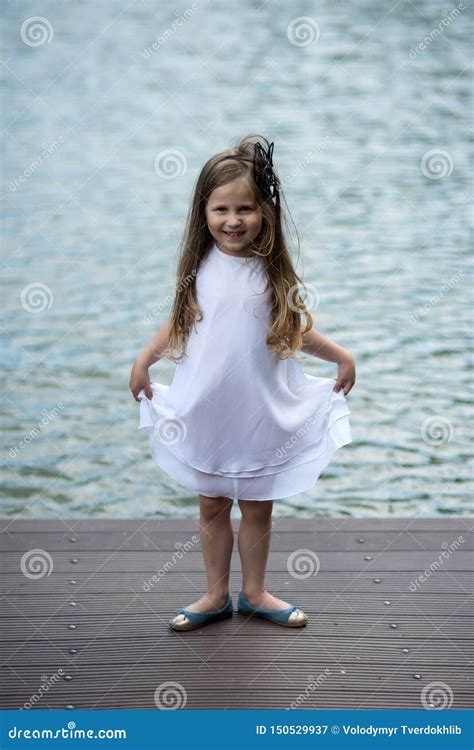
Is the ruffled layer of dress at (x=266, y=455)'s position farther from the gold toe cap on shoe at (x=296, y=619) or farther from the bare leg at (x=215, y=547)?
the gold toe cap on shoe at (x=296, y=619)

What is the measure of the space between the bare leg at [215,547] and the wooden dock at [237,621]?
0.22 feet

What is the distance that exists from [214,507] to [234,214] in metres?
0.69

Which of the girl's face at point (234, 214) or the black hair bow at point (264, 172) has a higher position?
the black hair bow at point (264, 172)

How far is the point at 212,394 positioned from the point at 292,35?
1033 centimetres

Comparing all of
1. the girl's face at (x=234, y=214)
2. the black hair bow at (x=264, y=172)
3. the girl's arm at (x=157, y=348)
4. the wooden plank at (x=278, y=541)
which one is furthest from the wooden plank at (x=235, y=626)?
the black hair bow at (x=264, y=172)

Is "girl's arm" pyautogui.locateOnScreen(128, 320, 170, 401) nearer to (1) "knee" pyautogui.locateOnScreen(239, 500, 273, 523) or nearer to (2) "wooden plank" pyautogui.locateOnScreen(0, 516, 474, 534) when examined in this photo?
(1) "knee" pyautogui.locateOnScreen(239, 500, 273, 523)

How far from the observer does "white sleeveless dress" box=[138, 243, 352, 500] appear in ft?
7.98

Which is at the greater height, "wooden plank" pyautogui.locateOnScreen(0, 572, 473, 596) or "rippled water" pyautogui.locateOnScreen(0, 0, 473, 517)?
"rippled water" pyautogui.locateOnScreen(0, 0, 473, 517)

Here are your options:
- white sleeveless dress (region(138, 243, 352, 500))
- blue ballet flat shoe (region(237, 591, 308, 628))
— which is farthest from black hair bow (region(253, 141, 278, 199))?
blue ballet flat shoe (region(237, 591, 308, 628))

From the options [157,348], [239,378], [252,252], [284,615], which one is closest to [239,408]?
[239,378]

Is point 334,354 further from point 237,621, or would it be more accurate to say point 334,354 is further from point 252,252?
point 237,621

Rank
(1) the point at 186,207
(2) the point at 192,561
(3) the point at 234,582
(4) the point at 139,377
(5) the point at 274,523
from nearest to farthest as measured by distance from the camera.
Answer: (4) the point at 139,377, (3) the point at 234,582, (2) the point at 192,561, (5) the point at 274,523, (1) the point at 186,207

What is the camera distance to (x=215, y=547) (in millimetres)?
2600

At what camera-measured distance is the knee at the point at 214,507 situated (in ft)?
8.39
